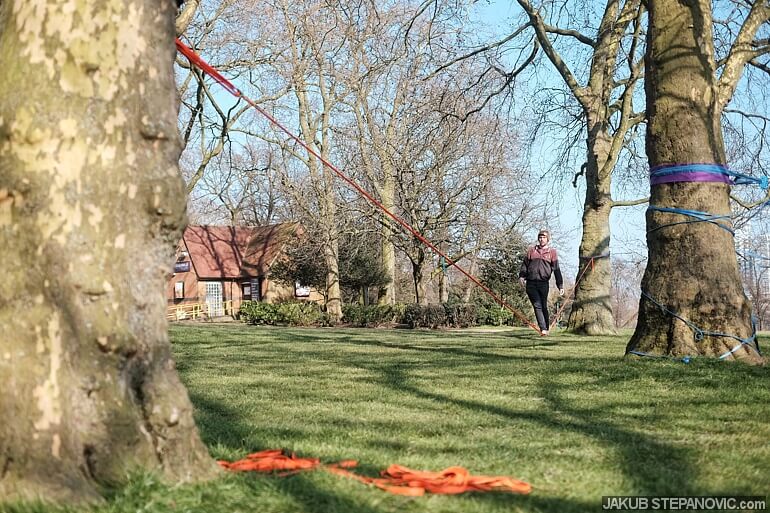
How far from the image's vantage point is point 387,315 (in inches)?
1239

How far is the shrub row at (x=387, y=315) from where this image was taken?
29078 mm

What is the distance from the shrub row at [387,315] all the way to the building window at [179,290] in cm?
1900

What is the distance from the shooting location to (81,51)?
3.54m

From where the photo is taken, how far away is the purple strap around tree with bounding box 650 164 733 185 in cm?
853

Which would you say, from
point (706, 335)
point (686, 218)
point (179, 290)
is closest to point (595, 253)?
point (686, 218)

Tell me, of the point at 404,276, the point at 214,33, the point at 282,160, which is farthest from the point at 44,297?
the point at 404,276

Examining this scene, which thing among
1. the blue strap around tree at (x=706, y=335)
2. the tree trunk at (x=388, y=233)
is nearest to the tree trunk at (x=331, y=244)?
the tree trunk at (x=388, y=233)

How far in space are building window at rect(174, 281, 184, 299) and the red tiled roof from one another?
380 cm

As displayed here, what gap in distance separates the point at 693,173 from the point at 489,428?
4697mm

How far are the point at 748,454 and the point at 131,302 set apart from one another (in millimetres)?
3052

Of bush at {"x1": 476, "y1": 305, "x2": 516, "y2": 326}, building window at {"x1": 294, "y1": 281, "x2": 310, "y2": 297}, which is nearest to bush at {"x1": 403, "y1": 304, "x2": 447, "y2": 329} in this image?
bush at {"x1": 476, "y1": 305, "x2": 516, "y2": 326}

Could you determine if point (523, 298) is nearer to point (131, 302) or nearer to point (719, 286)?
point (719, 286)

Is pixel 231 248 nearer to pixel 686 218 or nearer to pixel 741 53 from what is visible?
pixel 741 53

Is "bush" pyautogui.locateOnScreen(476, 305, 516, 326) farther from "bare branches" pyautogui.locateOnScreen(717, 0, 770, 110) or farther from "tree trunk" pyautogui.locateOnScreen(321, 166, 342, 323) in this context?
"bare branches" pyautogui.locateOnScreen(717, 0, 770, 110)
